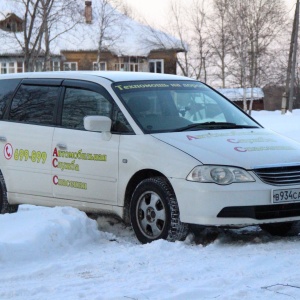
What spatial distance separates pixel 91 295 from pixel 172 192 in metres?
2.16

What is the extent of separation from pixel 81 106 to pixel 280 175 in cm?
228

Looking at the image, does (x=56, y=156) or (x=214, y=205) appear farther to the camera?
(x=56, y=156)

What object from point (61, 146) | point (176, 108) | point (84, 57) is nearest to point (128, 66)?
point (84, 57)

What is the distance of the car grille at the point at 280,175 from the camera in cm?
710

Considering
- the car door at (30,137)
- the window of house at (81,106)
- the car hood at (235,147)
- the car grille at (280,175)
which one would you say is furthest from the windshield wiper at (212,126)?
the car door at (30,137)

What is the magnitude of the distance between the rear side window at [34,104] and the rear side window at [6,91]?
0.11 m

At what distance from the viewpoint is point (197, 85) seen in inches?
349

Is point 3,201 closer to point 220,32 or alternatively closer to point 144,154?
point 144,154

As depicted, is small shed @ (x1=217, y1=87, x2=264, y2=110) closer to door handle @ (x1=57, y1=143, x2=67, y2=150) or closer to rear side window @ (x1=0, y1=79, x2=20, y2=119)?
rear side window @ (x1=0, y1=79, x2=20, y2=119)

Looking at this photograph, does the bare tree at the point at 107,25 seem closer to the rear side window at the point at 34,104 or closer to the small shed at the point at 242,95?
the small shed at the point at 242,95

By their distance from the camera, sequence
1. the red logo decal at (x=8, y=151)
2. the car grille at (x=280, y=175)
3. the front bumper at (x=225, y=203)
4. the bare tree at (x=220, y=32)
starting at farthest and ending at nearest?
the bare tree at (x=220, y=32) < the red logo decal at (x=8, y=151) < the car grille at (x=280, y=175) < the front bumper at (x=225, y=203)

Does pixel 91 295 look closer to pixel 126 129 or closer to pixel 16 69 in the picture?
pixel 126 129

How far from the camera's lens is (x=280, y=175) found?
23.6ft

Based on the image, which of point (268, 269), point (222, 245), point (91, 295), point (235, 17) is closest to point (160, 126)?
point (222, 245)
